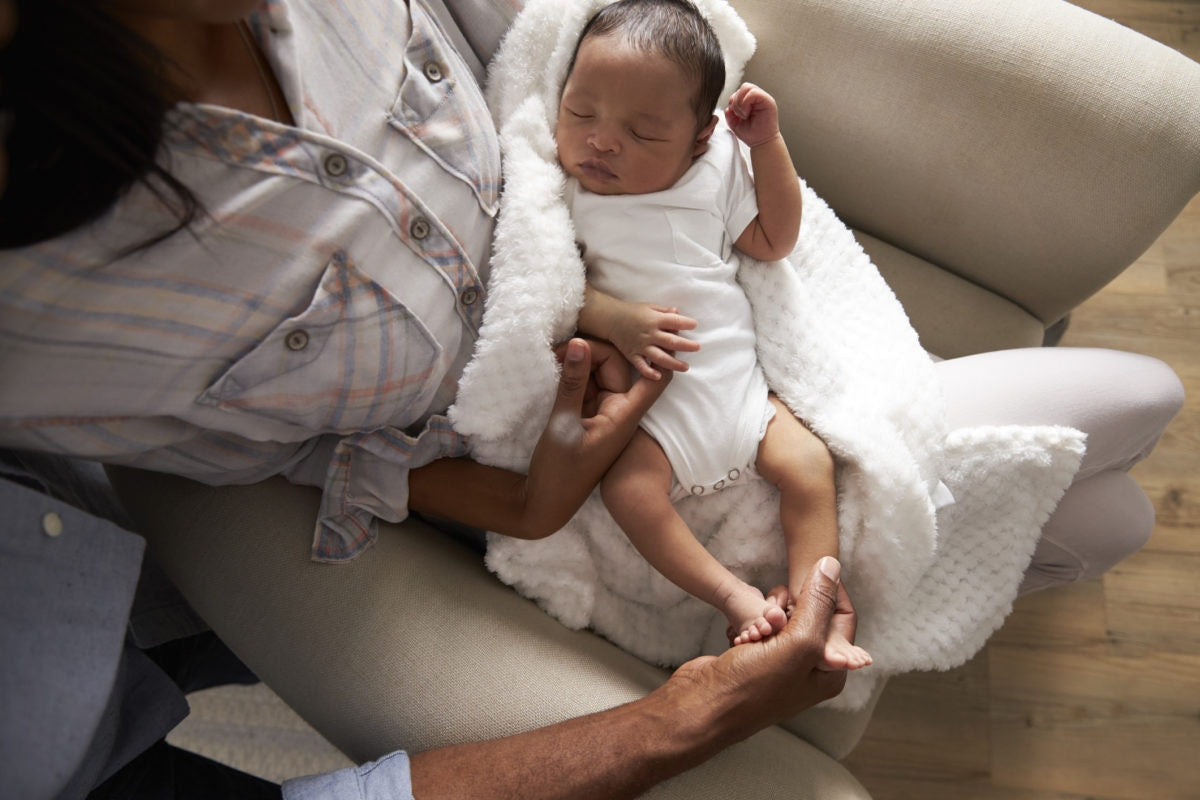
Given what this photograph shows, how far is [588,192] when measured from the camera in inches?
39.2

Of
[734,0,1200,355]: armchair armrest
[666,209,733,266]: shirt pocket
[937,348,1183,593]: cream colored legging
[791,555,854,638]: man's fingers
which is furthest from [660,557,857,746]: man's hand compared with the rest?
[734,0,1200,355]: armchair armrest

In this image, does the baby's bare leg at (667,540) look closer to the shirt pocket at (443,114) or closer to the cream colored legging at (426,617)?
the cream colored legging at (426,617)

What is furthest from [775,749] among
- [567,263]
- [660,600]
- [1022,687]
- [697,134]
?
[1022,687]

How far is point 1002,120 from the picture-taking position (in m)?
0.97

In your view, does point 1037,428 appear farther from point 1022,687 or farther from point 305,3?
point 305,3

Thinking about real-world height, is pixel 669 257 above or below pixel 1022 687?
above

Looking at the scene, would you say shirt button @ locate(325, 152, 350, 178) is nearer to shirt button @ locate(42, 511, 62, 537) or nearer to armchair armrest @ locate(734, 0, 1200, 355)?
shirt button @ locate(42, 511, 62, 537)

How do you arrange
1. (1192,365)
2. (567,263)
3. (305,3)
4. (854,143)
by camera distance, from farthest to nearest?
1. (1192,365)
2. (854,143)
3. (567,263)
4. (305,3)

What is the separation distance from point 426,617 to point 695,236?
513 millimetres

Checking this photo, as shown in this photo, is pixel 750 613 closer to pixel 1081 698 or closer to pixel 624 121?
pixel 624 121

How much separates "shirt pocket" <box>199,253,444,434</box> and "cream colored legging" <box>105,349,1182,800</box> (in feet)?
0.45

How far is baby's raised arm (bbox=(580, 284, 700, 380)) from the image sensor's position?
0.91 metres

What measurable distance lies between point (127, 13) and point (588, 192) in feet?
1.59

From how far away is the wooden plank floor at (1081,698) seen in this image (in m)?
1.40
